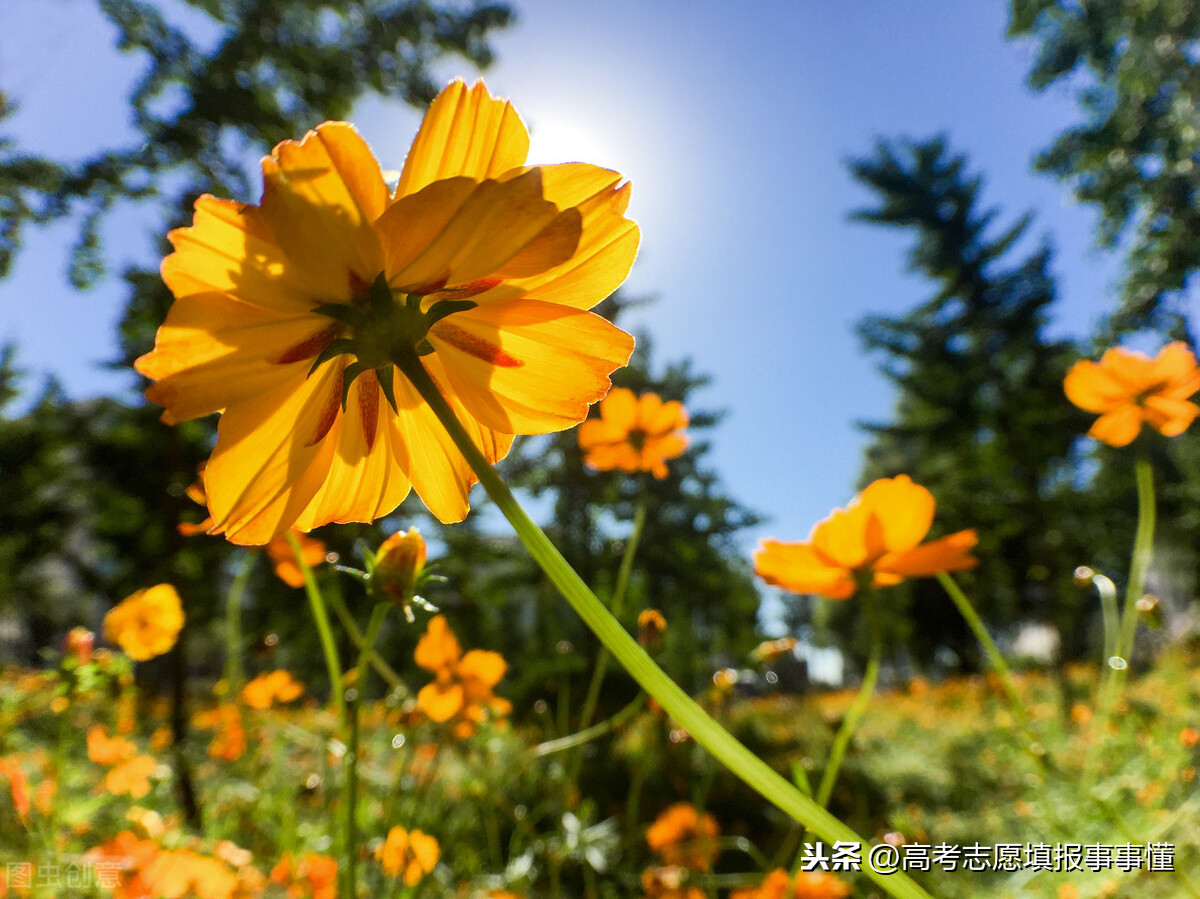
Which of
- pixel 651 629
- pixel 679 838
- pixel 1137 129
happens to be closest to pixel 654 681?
pixel 651 629

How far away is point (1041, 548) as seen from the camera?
8602 mm

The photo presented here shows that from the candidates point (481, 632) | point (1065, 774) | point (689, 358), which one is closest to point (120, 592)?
point (481, 632)

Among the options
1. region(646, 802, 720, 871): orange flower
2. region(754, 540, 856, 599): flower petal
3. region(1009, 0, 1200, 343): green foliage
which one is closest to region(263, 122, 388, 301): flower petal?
region(754, 540, 856, 599): flower petal

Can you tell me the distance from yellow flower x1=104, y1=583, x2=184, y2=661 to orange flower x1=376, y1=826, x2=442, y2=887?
0.59 m

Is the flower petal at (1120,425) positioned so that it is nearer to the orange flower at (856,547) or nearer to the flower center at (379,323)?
the orange flower at (856,547)

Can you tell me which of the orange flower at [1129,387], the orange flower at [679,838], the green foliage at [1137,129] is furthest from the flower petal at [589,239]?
the green foliage at [1137,129]

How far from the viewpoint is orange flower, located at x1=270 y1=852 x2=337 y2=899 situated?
0.96 m

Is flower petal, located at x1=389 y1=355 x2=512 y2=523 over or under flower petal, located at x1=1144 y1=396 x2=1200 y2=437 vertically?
under

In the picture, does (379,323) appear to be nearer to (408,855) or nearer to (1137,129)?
(408,855)

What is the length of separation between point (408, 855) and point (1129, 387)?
1304 mm

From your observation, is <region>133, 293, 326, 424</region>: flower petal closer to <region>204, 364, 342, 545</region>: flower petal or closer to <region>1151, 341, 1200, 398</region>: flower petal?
<region>204, 364, 342, 545</region>: flower petal

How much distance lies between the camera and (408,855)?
1.02m

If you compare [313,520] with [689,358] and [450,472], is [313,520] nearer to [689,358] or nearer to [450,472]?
[450,472]

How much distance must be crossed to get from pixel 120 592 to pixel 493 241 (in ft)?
30.2
